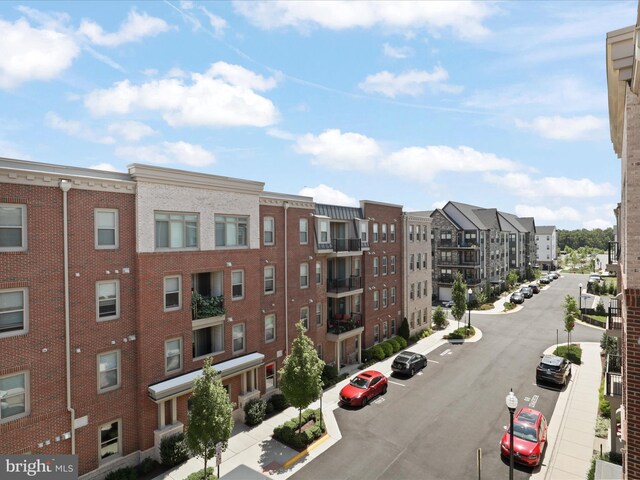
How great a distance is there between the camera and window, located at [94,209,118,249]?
1444 centimetres

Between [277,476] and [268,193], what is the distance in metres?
14.3

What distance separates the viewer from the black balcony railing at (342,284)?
85.8ft

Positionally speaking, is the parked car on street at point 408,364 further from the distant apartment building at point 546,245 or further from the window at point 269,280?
the distant apartment building at point 546,245

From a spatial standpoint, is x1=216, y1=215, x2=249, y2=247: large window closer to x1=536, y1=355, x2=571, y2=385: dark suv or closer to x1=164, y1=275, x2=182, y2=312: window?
x1=164, y1=275, x2=182, y2=312: window

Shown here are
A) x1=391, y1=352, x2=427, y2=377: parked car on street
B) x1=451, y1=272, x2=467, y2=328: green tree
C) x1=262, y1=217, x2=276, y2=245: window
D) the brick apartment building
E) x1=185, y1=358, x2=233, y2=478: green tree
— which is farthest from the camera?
x1=451, y1=272, x2=467, y2=328: green tree

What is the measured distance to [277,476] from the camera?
574 inches

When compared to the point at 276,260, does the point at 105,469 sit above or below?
below

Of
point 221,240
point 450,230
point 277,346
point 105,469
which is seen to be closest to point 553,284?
point 450,230

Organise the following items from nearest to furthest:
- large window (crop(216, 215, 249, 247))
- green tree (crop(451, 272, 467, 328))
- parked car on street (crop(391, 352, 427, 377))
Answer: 1. large window (crop(216, 215, 249, 247))
2. parked car on street (crop(391, 352, 427, 377))
3. green tree (crop(451, 272, 467, 328))

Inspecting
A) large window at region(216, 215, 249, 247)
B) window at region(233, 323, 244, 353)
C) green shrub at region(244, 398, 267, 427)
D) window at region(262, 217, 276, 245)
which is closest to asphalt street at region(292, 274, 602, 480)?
→ green shrub at region(244, 398, 267, 427)

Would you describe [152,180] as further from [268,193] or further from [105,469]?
[105,469]

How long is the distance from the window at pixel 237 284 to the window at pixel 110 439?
752 centimetres

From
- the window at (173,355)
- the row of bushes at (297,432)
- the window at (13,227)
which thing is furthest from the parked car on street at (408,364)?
the window at (13,227)

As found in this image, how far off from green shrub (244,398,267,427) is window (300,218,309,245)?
988 centimetres
